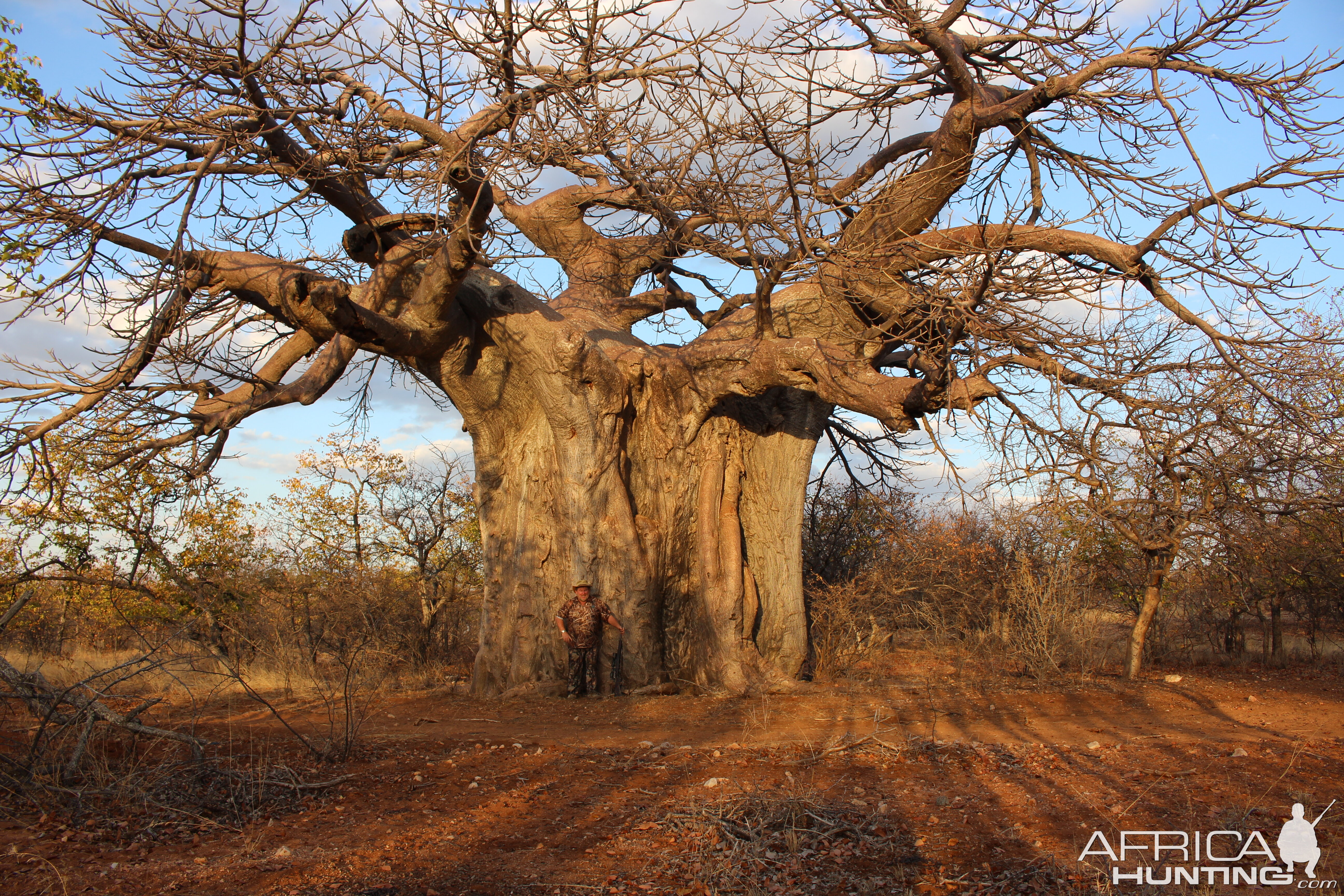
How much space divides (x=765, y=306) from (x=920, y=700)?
3.60 metres

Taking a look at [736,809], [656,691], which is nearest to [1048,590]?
[656,691]

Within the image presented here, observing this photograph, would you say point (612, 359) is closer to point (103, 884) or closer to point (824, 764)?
point (824, 764)

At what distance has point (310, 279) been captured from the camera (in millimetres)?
6074

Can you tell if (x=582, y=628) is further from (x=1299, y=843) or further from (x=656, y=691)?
(x=1299, y=843)

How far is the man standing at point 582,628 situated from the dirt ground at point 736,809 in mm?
1111

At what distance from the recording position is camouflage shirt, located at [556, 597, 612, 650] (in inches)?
313

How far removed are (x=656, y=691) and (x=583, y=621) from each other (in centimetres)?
96

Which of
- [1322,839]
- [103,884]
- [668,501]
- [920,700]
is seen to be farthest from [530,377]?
[1322,839]

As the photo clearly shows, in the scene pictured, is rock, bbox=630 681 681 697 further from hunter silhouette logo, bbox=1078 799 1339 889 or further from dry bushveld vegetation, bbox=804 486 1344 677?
hunter silhouette logo, bbox=1078 799 1339 889

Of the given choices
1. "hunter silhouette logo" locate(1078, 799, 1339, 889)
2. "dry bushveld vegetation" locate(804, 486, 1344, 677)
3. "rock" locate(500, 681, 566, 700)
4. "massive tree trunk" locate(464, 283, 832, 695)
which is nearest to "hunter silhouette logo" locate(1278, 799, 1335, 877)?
"hunter silhouette logo" locate(1078, 799, 1339, 889)

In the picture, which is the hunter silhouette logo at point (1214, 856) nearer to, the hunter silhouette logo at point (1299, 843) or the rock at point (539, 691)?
the hunter silhouette logo at point (1299, 843)

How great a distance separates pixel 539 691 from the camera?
809 cm

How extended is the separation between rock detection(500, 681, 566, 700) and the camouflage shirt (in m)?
0.49

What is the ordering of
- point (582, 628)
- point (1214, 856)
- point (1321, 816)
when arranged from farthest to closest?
1. point (582, 628)
2. point (1321, 816)
3. point (1214, 856)
